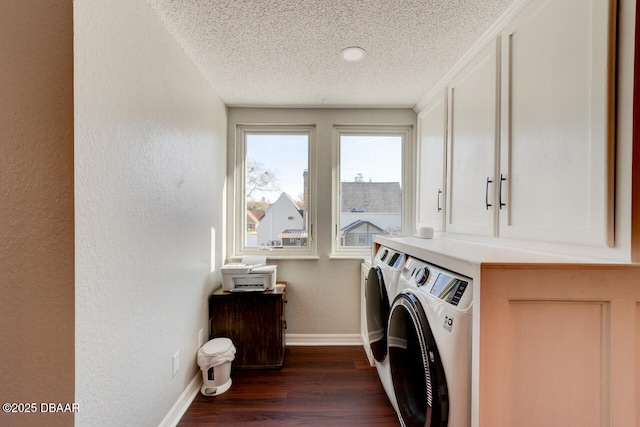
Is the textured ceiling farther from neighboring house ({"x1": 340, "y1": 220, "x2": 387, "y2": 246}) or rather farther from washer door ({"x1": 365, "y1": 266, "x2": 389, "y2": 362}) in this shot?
washer door ({"x1": 365, "y1": 266, "x2": 389, "y2": 362})

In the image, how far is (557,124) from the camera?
3.38ft

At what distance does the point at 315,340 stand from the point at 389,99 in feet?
7.77

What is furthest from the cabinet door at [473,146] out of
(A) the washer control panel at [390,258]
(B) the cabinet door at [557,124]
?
(A) the washer control panel at [390,258]

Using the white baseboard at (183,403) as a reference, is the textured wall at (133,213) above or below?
above

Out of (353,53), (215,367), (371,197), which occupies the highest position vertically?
(353,53)

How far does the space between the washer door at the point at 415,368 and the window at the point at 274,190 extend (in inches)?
53.9

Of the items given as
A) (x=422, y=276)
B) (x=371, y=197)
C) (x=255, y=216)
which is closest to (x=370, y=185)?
(x=371, y=197)

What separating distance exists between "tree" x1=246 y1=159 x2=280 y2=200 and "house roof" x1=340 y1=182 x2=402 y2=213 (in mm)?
712

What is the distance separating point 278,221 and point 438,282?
1865 mm

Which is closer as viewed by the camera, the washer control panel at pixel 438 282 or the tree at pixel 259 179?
the washer control panel at pixel 438 282

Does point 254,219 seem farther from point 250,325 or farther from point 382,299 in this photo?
point 382,299

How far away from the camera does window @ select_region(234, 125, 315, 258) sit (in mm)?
2609

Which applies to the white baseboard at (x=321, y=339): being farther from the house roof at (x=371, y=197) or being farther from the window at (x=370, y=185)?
the house roof at (x=371, y=197)

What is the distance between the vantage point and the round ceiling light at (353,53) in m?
1.63
